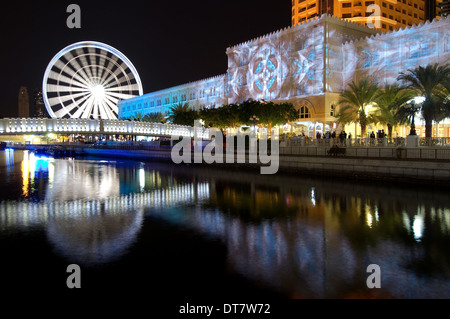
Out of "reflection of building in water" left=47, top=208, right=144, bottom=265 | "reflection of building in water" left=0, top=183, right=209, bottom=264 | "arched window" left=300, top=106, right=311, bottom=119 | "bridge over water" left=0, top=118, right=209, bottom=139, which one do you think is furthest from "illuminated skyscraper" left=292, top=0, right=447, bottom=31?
"reflection of building in water" left=47, top=208, right=144, bottom=265

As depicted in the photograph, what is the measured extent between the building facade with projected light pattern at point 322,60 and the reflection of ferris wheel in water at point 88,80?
20.9 metres

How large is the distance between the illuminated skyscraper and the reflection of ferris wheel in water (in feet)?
122

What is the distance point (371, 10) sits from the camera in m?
70.5

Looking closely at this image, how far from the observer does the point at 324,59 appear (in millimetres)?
43688

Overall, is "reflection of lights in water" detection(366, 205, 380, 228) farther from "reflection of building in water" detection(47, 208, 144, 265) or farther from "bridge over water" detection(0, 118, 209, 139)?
"bridge over water" detection(0, 118, 209, 139)

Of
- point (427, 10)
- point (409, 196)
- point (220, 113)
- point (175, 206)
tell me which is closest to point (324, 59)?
point (220, 113)

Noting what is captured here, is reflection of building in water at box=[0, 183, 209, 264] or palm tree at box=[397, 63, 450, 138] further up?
palm tree at box=[397, 63, 450, 138]

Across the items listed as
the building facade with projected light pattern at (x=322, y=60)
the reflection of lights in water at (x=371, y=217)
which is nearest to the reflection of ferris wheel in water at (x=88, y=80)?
the building facade with projected light pattern at (x=322, y=60)

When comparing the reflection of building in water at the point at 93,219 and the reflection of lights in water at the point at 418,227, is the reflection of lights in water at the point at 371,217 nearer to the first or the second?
the reflection of lights in water at the point at 418,227

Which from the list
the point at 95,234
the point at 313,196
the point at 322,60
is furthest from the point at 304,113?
the point at 95,234

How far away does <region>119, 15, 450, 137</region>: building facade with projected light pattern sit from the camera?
1474 inches

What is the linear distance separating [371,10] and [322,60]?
1363 inches

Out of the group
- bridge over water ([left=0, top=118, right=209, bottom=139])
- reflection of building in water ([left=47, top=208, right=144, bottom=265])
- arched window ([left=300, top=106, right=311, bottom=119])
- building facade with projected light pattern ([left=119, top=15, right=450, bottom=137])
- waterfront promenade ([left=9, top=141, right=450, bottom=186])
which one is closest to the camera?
reflection of building in water ([left=47, top=208, right=144, bottom=265])

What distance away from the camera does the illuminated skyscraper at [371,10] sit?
73312 millimetres
